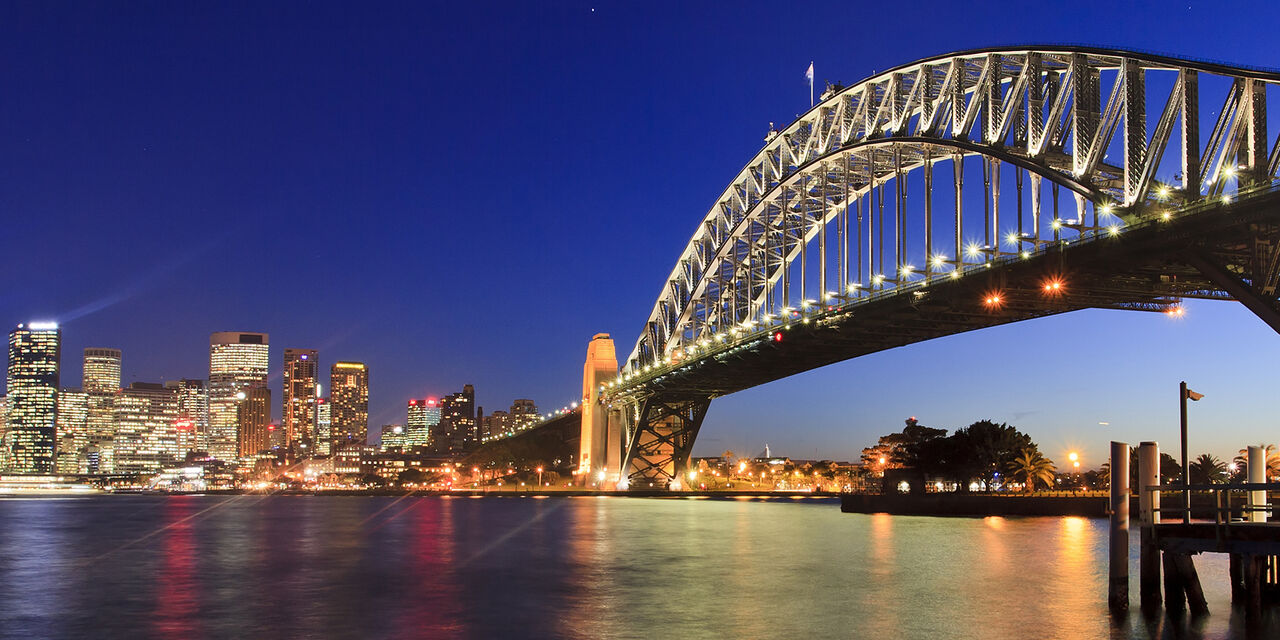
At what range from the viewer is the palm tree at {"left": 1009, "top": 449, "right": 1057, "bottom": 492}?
96562 mm

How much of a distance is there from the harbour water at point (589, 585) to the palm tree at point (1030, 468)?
101 ft

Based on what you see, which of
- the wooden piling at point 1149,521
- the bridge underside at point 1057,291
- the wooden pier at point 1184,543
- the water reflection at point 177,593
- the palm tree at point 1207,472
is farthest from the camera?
the palm tree at point 1207,472

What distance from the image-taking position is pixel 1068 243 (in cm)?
4769

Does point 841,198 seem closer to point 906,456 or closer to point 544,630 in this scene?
point 906,456

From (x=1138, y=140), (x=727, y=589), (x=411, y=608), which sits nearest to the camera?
(x=411, y=608)

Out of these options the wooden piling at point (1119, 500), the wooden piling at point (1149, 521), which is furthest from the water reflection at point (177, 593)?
the wooden piling at point (1149, 521)

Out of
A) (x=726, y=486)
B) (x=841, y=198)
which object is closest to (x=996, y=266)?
(x=841, y=198)

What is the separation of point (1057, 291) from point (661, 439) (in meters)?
70.4

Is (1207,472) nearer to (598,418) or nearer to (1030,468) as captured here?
(1030,468)

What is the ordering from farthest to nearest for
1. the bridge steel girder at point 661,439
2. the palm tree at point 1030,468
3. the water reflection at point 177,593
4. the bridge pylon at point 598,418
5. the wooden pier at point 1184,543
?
the bridge pylon at point 598,418 → the bridge steel girder at point 661,439 → the palm tree at point 1030,468 → the water reflection at point 177,593 → the wooden pier at point 1184,543

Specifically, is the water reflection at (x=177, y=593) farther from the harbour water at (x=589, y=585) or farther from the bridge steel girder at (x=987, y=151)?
the bridge steel girder at (x=987, y=151)

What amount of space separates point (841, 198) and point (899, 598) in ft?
165

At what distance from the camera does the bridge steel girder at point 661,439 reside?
4432 inches

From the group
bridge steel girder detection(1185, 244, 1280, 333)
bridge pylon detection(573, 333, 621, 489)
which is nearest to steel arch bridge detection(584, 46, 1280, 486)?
bridge steel girder detection(1185, 244, 1280, 333)
